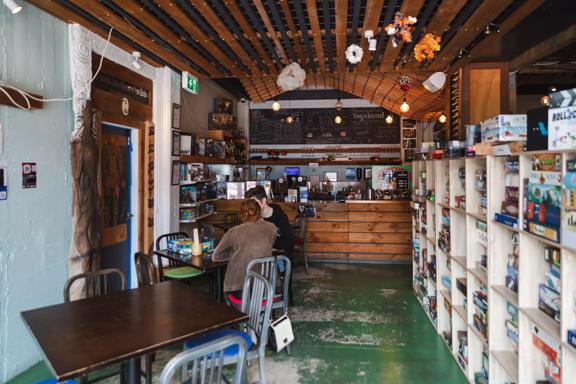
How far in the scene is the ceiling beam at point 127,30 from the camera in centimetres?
337

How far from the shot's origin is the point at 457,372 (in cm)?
317

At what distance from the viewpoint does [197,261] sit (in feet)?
11.8

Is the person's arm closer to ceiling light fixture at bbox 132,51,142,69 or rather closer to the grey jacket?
the grey jacket

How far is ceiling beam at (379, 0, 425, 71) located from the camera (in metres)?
3.32

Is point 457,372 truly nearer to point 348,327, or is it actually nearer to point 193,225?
point 348,327

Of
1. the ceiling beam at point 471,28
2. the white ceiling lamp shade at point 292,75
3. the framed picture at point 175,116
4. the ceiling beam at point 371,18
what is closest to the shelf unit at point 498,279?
the ceiling beam at point 471,28

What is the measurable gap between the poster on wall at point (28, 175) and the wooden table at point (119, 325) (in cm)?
127

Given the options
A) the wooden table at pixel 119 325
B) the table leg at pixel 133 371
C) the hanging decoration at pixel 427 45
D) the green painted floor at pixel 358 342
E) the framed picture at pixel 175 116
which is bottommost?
the green painted floor at pixel 358 342

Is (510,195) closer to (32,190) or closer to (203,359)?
(203,359)

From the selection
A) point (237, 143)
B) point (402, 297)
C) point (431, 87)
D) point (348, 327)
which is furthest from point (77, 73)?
point (237, 143)

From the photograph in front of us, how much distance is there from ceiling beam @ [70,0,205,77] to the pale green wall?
0.31 m

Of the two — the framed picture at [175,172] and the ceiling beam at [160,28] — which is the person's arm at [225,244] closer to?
the ceiling beam at [160,28]

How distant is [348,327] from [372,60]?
3.10 meters

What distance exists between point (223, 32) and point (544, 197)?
3218mm
